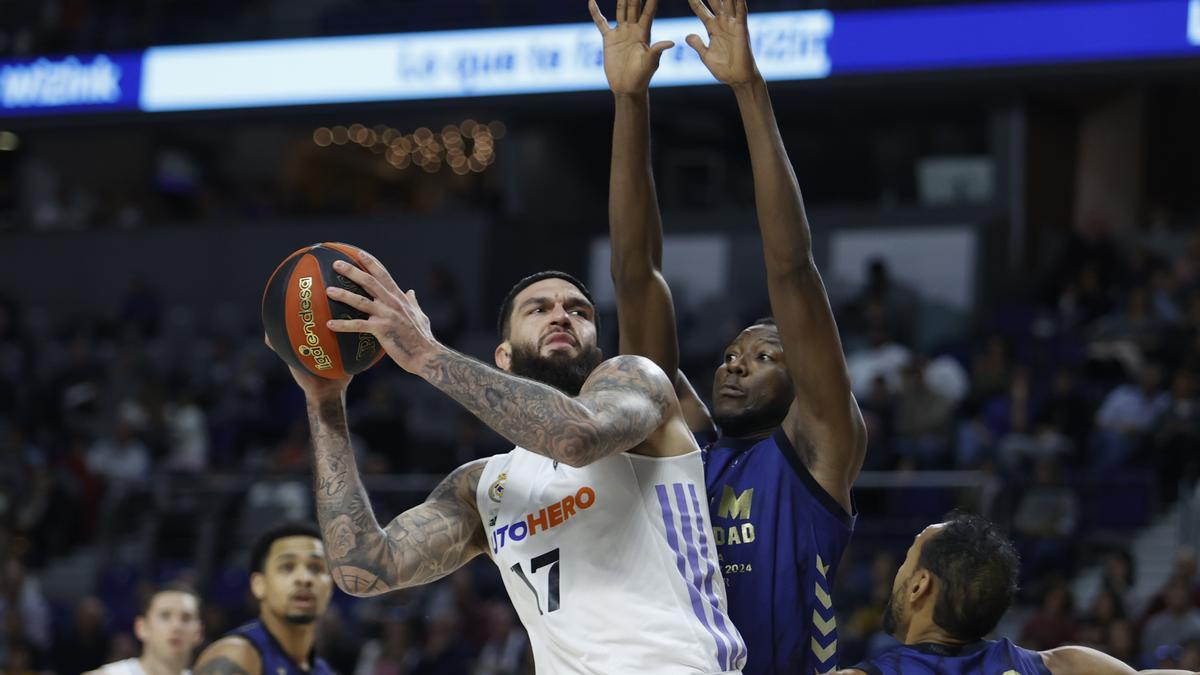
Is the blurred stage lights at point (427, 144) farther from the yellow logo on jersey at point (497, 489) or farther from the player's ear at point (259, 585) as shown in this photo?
the yellow logo on jersey at point (497, 489)

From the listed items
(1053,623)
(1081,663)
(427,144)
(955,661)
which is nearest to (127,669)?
(955,661)

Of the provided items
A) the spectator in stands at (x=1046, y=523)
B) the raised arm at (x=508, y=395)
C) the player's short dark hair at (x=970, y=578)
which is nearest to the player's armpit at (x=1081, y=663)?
the player's short dark hair at (x=970, y=578)

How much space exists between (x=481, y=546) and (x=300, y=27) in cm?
759

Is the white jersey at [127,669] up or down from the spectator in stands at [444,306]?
down

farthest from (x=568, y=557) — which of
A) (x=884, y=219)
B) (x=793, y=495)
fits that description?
(x=884, y=219)

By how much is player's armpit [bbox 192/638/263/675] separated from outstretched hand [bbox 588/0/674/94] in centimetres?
235

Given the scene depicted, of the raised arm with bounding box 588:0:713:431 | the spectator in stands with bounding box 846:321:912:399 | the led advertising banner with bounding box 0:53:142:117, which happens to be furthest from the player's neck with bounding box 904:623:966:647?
the led advertising banner with bounding box 0:53:142:117

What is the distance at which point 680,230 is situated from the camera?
16.5 meters

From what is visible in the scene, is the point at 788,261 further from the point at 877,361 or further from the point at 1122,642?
the point at 877,361

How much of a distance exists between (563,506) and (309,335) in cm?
67

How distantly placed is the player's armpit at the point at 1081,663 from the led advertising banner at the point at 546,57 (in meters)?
5.98

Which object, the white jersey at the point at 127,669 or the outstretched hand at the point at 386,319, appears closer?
the outstretched hand at the point at 386,319

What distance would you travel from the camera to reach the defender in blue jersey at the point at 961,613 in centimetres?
362

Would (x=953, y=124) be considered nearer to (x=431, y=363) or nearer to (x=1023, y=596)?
(x=1023, y=596)
